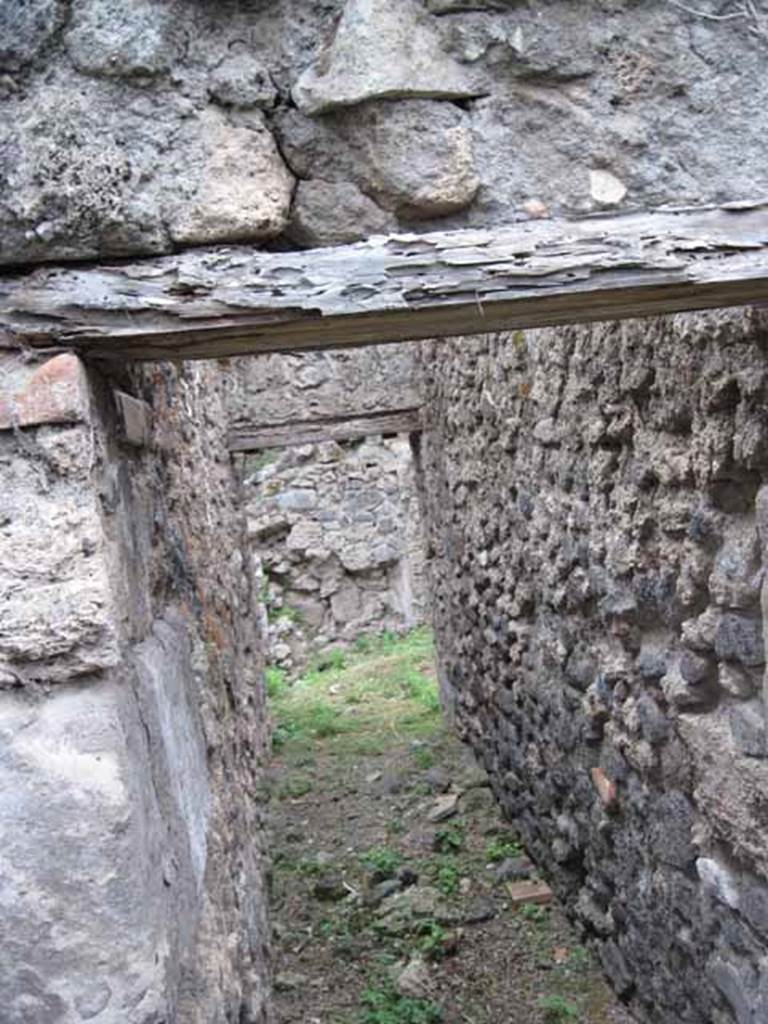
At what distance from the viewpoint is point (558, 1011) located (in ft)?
11.6

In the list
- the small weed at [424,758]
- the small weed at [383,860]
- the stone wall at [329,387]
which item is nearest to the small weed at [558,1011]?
the small weed at [383,860]

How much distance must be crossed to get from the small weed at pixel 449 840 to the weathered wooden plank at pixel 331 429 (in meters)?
2.59

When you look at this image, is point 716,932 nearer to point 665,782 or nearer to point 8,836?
point 665,782

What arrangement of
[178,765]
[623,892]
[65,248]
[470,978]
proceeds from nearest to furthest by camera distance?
[65,248] → [178,765] → [623,892] → [470,978]

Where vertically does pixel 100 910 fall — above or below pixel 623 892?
above

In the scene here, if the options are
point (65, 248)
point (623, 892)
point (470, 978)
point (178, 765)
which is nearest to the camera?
point (65, 248)

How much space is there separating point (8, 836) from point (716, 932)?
1914mm

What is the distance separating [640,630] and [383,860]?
2415 mm

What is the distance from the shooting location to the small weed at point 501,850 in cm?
475

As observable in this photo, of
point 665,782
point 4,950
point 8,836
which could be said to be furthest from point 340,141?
point 665,782

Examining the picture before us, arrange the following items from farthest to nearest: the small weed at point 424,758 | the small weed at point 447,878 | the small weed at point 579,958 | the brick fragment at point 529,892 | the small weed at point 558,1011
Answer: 1. the small weed at point 424,758
2. the small weed at point 447,878
3. the brick fragment at point 529,892
4. the small weed at point 579,958
5. the small weed at point 558,1011

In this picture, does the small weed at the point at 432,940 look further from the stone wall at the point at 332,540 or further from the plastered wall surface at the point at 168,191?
the stone wall at the point at 332,540

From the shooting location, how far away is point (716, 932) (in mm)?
2588

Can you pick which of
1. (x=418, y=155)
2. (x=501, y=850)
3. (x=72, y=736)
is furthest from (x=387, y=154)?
(x=501, y=850)
